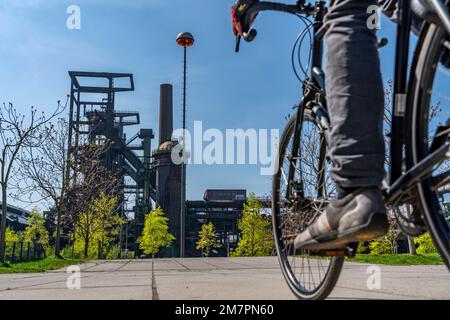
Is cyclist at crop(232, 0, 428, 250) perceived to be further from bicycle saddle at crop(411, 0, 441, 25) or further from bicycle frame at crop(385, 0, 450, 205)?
bicycle saddle at crop(411, 0, 441, 25)

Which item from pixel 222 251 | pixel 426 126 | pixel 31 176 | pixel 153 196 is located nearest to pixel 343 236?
pixel 426 126

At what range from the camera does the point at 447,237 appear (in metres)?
1.10

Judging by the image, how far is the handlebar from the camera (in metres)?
2.03

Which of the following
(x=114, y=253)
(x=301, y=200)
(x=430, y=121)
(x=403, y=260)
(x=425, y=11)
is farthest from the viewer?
(x=114, y=253)

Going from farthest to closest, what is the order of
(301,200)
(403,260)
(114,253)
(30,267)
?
1. (114,253)
2. (30,267)
3. (403,260)
4. (301,200)

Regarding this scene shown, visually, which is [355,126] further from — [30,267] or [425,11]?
[30,267]

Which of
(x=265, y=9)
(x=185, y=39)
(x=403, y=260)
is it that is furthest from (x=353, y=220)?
(x=185, y=39)

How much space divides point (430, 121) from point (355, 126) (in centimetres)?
20

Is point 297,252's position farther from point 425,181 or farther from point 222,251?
point 222,251

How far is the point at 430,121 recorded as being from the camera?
1247mm

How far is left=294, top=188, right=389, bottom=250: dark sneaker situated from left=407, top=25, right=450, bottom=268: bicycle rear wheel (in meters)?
0.13

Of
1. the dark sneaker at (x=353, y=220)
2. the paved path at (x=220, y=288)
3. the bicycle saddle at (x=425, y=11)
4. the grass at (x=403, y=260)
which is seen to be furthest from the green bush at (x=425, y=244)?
the bicycle saddle at (x=425, y=11)

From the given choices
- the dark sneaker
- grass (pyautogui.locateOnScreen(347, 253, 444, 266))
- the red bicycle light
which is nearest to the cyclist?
the dark sneaker
